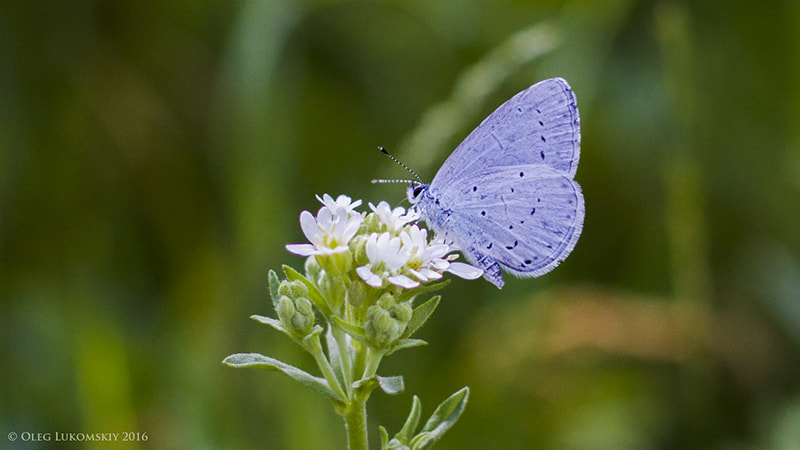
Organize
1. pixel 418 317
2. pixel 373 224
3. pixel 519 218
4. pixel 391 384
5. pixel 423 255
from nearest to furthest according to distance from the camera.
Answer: pixel 391 384
pixel 418 317
pixel 423 255
pixel 373 224
pixel 519 218

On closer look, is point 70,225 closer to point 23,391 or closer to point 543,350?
point 23,391

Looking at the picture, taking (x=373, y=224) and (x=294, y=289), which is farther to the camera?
(x=373, y=224)

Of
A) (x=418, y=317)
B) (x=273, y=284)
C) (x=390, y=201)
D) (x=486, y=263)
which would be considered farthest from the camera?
(x=390, y=201)

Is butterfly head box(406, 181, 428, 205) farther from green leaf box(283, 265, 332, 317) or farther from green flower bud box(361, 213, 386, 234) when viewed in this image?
green leaf box(283, 265, 332, 317)

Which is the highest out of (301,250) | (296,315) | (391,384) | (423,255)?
(301,250)

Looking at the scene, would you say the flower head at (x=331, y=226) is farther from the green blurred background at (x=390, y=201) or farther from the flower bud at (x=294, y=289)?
the green blurred background at (x=390, y=201)

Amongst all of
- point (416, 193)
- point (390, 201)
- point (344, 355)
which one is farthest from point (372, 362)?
point (390, 201)

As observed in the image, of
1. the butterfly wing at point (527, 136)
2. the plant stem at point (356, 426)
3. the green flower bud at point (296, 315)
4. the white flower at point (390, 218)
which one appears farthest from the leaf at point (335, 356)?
the butterfly wing at point (527, 136)

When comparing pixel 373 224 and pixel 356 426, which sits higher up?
pixel 373 224

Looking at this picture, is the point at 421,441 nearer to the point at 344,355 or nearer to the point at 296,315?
the point at 344,355
